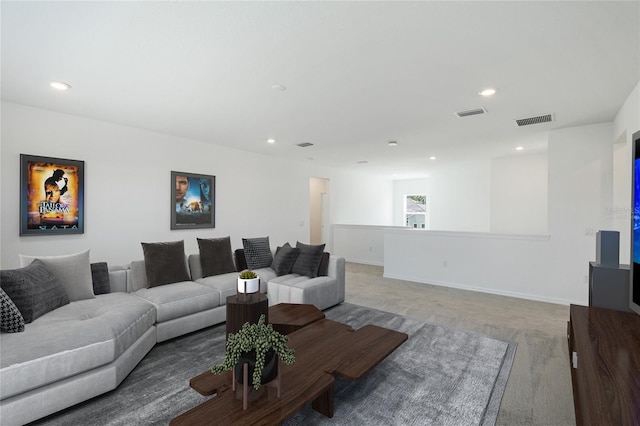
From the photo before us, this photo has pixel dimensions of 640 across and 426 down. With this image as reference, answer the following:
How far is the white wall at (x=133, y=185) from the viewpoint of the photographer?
3.65 metres

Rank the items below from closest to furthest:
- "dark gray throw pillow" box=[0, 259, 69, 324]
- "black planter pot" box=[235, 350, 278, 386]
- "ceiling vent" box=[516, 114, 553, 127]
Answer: "black planter pot" box=[235, 350, 278, 386] < "dark gray throw pillow" box=[0, 259, 69, 324] < "ceiling vent" box=[516, 114, 553, 127]

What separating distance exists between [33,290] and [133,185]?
2563 millimetres

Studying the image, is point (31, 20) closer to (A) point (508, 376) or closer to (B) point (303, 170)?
(A) point (508, 376)

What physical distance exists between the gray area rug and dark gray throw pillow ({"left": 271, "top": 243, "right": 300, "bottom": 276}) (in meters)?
1.41

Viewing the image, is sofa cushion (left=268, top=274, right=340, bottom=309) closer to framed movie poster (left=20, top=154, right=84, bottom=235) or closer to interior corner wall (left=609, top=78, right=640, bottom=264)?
framed movie poster (left=20, top=154, right=84, bottom=235)

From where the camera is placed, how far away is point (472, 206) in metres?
8.12

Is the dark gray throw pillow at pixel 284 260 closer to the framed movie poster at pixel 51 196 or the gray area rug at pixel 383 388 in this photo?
the gray area rug at pixel 383 388

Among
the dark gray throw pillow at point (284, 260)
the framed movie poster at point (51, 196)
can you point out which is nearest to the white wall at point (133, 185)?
the framed movie poster at point (51, 196)

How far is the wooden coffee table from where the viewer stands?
147 centimetres

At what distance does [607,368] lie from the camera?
57.1 inches

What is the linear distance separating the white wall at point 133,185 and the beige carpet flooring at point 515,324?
2.44m

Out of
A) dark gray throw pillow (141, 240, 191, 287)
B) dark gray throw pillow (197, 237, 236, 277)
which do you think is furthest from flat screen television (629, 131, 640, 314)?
dark gray throw pillow (141, 240, 191, 287)

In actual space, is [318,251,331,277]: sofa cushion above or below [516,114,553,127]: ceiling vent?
below

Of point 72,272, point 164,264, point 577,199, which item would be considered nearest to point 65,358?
point 72,272
